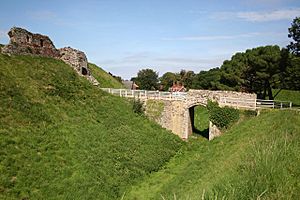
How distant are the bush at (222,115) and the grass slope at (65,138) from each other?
3.09 meters

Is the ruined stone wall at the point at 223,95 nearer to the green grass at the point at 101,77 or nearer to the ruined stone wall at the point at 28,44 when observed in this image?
the ruined stone wall at the point at 28,44

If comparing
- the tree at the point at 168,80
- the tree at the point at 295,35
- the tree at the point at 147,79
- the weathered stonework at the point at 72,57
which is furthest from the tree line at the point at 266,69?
the tree at the point at 168,80

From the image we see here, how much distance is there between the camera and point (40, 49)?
68.2 feet

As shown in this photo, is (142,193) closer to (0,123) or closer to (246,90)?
(0,123)

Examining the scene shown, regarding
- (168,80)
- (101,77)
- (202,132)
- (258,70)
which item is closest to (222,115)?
(202,132)

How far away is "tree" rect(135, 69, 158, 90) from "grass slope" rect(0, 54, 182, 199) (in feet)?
137

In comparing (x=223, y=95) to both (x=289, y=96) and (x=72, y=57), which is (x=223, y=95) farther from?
(x=289, y=96)

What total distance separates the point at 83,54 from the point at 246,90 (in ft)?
74.3

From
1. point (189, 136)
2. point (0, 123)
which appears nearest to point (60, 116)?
point (0, 123)

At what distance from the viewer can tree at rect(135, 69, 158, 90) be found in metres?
63.4

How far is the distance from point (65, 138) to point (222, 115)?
11658 mm

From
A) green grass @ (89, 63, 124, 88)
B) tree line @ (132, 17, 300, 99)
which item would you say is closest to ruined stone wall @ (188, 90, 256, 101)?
tree line @ (132, 17, 300, 99)

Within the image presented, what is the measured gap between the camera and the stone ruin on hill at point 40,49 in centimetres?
1870

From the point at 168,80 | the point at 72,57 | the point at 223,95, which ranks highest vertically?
the point at 168,80
